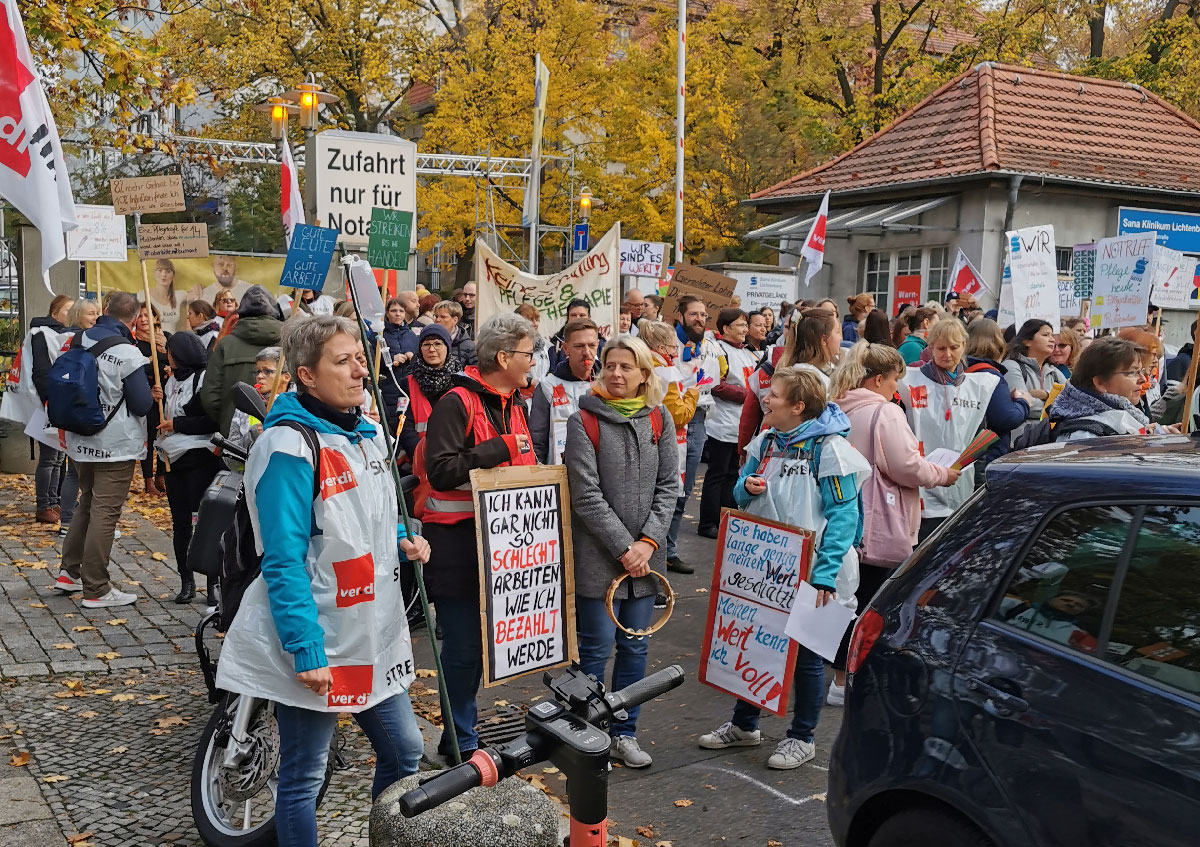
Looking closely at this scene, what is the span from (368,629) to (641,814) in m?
1.82

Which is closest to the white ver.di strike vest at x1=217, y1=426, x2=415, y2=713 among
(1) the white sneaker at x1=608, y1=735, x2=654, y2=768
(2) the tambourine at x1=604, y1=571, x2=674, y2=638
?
(2) the tambourine at x1=604, y1=571, x2=674, y2=638

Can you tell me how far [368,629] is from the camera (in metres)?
3.48

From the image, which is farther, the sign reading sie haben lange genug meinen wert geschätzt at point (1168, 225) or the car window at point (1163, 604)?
the sign reading sie haben lange genug meinen wert geschätzt at point (1168, 225)

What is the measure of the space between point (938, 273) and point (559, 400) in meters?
16.4

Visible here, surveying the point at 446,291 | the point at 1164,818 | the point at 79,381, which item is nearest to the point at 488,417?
the point at 1164,818

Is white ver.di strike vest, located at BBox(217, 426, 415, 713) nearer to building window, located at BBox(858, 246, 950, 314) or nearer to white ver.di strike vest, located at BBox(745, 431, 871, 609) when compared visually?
white ver.di strike vest, located at BBox(745, 431, 871, 609)

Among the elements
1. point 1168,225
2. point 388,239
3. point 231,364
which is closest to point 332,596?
point 231,364

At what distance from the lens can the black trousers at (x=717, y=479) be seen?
10.1 m

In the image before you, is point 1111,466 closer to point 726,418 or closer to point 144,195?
point 726,418

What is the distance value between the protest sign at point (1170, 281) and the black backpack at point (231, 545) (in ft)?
30.1

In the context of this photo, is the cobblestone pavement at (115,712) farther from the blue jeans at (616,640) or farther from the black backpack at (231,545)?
the blue jeans at (616,640)

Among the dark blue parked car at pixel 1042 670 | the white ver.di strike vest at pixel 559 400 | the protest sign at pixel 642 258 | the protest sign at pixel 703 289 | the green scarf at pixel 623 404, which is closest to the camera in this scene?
the dark blue parked car at pixel 1042 670

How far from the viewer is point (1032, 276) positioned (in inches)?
506

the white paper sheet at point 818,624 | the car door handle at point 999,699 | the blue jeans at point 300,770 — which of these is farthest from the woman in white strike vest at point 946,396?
the blue jeans at point 300,770
